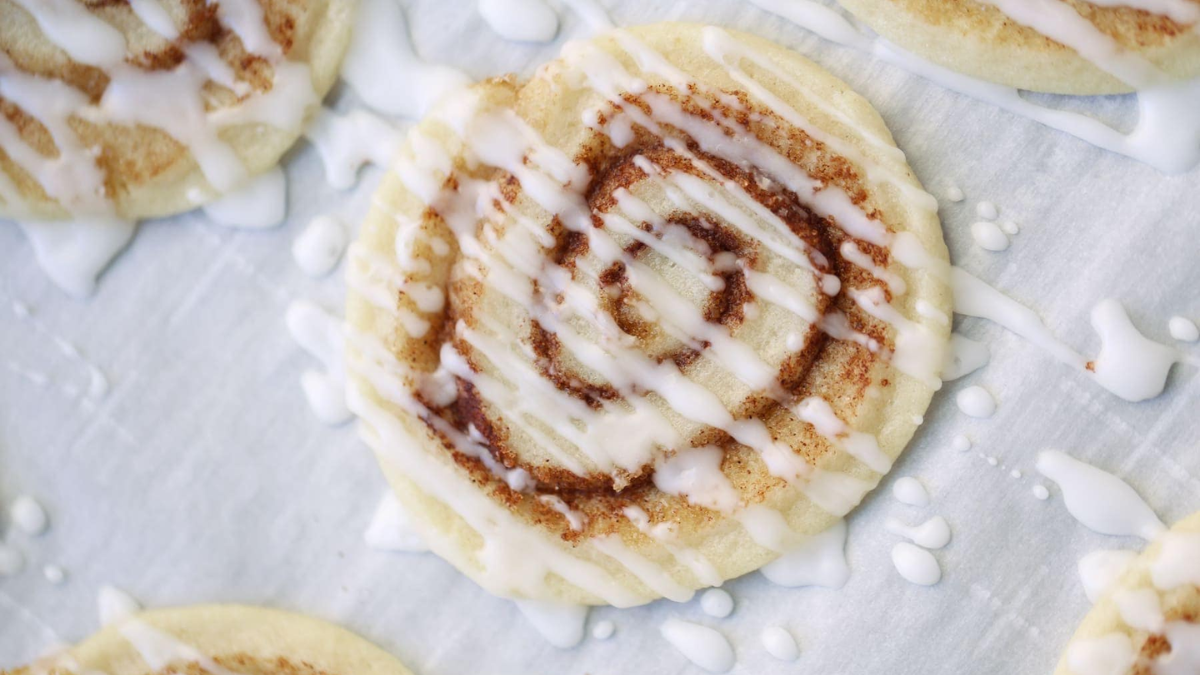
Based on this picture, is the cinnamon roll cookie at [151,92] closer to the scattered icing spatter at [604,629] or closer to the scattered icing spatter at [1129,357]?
the scattered icing spatter at [604,629]

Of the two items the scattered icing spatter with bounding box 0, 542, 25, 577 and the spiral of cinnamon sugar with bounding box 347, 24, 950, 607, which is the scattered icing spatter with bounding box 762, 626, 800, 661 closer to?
the spiral of cinnamon sugar with bounding box 347, 24, 950, 607

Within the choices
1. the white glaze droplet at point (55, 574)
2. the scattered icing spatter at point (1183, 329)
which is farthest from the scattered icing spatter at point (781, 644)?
the white glaze droplet at point (55, 574)

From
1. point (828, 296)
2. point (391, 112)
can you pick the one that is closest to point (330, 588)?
point (391, 112)

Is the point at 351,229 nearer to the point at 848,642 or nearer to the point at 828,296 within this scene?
the point at 828,296

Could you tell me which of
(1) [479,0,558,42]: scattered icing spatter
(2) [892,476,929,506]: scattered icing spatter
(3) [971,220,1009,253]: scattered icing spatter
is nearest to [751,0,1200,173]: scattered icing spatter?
(3) [971,220,1009,253]: scattered icing spatter

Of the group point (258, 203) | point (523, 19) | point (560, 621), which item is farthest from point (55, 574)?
point (523, 19)

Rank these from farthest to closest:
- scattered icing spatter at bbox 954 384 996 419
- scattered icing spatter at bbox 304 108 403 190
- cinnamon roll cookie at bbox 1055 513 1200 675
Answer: scattered icing spatter at bbox 304 108 403 190 → scattered icing spatter at bbox 954 384 996 419 → cinnamon roll cookie at bbox 1055 513 1200 675

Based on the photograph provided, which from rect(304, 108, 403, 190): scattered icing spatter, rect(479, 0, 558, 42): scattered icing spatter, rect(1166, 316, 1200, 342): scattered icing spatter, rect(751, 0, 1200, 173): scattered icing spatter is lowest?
rect(304, 108, 403, 190): scattered icing spatter
